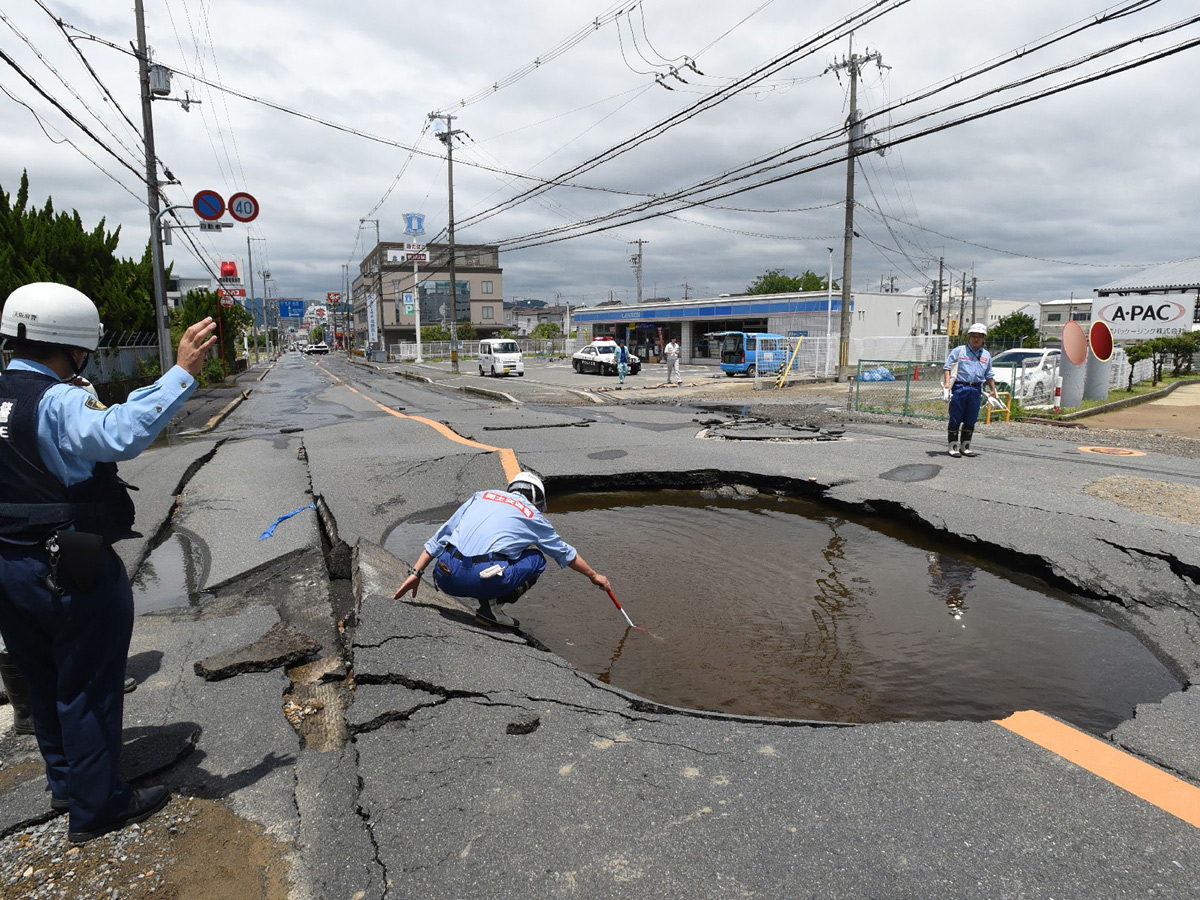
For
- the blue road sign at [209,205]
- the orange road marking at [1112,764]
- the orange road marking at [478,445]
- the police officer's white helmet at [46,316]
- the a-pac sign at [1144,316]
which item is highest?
the blue road sign at [209,205]

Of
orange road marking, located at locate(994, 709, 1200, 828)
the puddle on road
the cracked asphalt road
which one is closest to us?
the cracked asphalt road

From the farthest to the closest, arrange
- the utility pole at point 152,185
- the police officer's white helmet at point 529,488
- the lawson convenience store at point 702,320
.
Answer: the lawson convenience store at point 702,320, the utility pole at point 152,185, the police officer's white helmet at point 529,488

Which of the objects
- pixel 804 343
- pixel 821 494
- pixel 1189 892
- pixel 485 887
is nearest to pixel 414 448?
pixel 821 494

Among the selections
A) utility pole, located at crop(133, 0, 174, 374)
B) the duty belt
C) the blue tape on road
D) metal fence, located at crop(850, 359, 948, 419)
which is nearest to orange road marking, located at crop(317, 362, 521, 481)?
the blue tape on road

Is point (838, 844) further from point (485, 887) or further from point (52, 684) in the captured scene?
point (52, 684)

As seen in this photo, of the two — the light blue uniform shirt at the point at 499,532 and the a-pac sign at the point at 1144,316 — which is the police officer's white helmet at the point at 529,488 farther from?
the a-pac sign at the point at 1144,316

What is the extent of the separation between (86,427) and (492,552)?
231 centimetres

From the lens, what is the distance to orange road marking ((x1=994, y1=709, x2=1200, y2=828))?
2.62 m

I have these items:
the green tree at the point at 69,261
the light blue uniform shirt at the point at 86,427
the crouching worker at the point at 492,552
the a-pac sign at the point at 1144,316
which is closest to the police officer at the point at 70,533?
the light blue uniform shirt at the point at 86,427

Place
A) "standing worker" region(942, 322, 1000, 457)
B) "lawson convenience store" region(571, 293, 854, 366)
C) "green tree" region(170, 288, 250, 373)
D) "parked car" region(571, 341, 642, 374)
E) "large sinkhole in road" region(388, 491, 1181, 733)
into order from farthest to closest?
1. "lawson convenience store" region(571, 293, 854, 366)
2. "parked car" region(571, 341, 642, 374)
3. "green tree" region(170, 288, 250, 373)
4. "standing worker" region(942, 322, 1000, 457)
5. "large sinkhole in road" region(388, 491, 1181, 733)

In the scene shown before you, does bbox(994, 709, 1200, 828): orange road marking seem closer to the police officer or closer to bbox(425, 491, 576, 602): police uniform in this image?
bbox(425, 491, 576, 602): police uniform

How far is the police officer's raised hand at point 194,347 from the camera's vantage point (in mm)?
2387

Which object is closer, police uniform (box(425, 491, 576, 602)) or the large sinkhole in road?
the large sinkhole in road

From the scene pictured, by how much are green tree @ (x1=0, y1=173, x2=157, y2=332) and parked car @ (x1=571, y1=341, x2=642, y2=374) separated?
19361 mm
